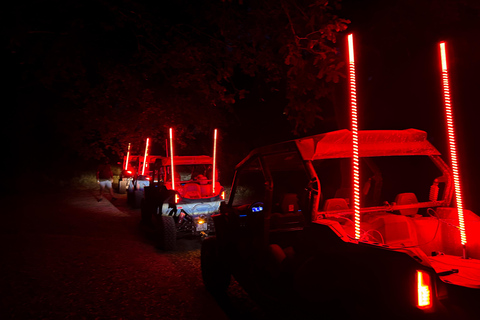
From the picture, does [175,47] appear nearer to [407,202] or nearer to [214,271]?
[214,271]

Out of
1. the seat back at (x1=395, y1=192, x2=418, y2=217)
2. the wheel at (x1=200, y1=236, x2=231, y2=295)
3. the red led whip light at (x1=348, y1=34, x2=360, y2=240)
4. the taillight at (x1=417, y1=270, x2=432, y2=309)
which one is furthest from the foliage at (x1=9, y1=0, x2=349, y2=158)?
the taillight at (x1=417, y1=270, x2=432, y2=309)

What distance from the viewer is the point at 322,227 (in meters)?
2.91

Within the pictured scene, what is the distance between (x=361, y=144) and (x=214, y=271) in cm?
285

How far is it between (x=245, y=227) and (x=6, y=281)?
385cm

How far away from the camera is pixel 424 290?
2148 millimetres

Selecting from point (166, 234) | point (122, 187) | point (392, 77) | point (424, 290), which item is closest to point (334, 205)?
point (424, 290)

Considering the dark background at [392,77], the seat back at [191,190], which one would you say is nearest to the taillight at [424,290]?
the dark background at [392,77]

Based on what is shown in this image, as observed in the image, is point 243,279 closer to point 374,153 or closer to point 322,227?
point 322,227

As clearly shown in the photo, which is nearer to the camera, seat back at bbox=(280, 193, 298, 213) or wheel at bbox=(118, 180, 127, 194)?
seat back at bbox=(280, 193, 298, 213)

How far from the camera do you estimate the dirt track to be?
4.50m

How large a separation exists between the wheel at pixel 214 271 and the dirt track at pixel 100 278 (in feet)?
0.67

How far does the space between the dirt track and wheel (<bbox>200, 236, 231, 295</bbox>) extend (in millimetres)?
205

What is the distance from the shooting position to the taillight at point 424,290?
6.97ft

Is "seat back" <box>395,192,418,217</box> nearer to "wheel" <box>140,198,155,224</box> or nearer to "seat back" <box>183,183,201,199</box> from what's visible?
"seat back" <box>183,183,201,199</box>
